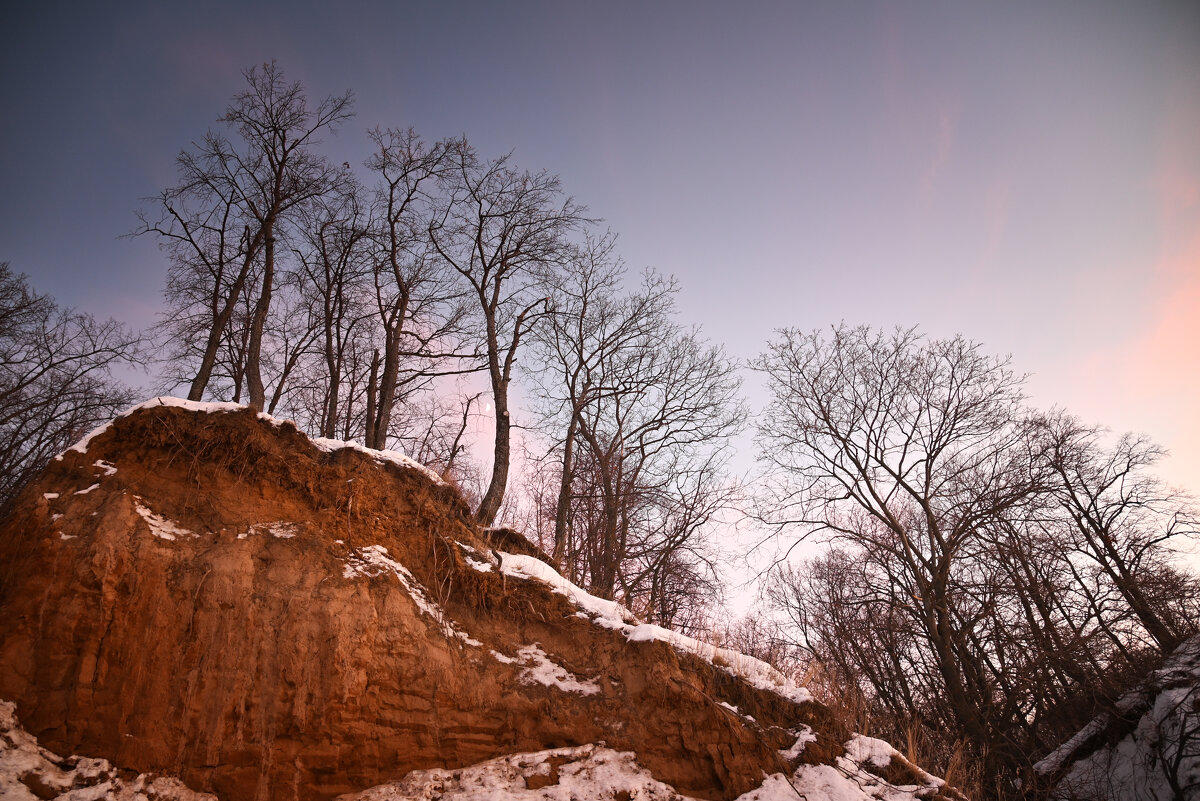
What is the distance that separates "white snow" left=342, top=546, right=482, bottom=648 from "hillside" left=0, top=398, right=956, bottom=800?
30 millimetres

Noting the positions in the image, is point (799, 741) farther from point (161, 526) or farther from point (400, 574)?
point (161, 526)

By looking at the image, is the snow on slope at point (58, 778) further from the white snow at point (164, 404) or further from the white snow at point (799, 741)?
the white snow at point (799, 741)

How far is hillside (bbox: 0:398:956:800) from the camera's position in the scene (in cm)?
454

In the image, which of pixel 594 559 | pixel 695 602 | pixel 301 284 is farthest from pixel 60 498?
pixel 695 602

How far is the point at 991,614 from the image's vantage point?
43.9ft

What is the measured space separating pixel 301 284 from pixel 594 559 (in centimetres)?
1110

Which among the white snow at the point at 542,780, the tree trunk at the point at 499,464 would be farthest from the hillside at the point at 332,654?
Answer: the tree trunk at the point at 499,464

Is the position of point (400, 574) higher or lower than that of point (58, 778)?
higher

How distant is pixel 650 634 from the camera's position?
251 inches

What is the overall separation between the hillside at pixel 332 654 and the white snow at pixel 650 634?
0.13ft

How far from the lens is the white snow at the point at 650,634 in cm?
641

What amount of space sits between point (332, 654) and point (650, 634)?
11.3 feet

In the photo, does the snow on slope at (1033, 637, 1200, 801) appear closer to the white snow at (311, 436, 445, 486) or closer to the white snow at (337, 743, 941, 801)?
the white snow at (337, 743, 941, 801)

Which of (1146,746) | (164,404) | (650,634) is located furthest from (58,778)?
(1146,746)
